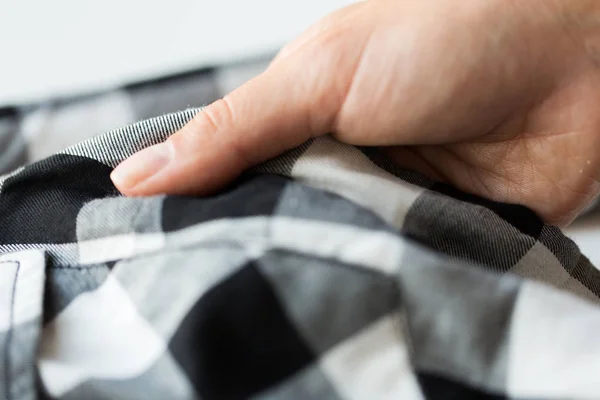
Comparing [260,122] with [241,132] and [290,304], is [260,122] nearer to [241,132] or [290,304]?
[241,132]

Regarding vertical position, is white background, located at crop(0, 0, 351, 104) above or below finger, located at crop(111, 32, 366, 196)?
below

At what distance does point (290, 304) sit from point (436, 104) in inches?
7.4

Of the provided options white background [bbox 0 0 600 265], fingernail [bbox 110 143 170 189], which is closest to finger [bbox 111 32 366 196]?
fingernail [bbox 110 143 170 189]

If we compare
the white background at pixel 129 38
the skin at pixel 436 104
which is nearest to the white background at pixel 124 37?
the white background at pixel 129 38

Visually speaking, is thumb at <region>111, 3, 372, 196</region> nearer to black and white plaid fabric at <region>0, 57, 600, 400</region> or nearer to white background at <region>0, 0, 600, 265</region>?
black and white plaid fabric at <region>0, 57, 600, 400</region>

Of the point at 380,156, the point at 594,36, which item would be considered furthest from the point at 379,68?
the point at 594,36

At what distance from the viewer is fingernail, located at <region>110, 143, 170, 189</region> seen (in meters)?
0.36

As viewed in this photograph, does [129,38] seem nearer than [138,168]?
No

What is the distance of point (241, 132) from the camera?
372mm

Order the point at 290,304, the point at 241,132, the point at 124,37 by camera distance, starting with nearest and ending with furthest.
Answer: the point at 290,304 < the point at 241,132 < the point at 124,37

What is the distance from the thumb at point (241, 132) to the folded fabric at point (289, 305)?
3cm

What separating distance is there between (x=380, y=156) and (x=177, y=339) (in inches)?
7.2

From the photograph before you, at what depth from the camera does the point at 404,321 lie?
0.27 m

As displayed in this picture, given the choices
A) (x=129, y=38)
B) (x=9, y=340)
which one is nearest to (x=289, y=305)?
(x=9, y=340)
